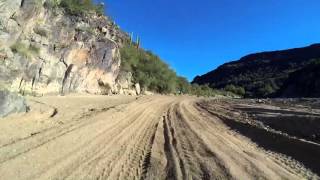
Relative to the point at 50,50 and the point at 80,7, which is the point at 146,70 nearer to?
the point at 80,7

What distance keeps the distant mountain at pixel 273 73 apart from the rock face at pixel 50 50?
4632 centimetres

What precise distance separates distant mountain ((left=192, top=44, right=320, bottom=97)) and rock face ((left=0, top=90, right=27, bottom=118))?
209 ft

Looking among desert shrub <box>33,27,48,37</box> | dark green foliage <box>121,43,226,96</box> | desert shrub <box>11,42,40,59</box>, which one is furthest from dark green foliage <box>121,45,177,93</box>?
desert shrub <box>11,42,40,59</box>

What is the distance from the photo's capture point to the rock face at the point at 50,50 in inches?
936

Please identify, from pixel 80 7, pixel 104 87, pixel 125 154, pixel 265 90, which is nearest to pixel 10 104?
pixel 125 154

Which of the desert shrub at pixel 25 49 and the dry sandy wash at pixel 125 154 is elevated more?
the desert shrub at pixel 25 49

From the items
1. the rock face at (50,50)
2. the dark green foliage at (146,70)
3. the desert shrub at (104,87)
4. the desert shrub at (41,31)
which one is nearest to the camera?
the rock face at (50,50)

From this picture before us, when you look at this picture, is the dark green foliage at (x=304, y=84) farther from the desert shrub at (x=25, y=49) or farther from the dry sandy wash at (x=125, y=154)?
the dry sandy wash at (x=125, y=154)

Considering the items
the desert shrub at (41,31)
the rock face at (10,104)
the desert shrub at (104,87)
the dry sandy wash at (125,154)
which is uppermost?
the desert shrub at (41,31)

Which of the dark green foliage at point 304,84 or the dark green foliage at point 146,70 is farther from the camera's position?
the dark green foliage at point 304,84

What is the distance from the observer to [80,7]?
119ft

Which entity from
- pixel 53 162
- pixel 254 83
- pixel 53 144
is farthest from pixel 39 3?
pixel 254 83

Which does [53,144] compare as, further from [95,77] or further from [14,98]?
[95,77]

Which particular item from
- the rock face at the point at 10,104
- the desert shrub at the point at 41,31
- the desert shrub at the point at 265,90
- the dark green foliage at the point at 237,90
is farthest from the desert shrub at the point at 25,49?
the dark green foliage at the point at 237,90
